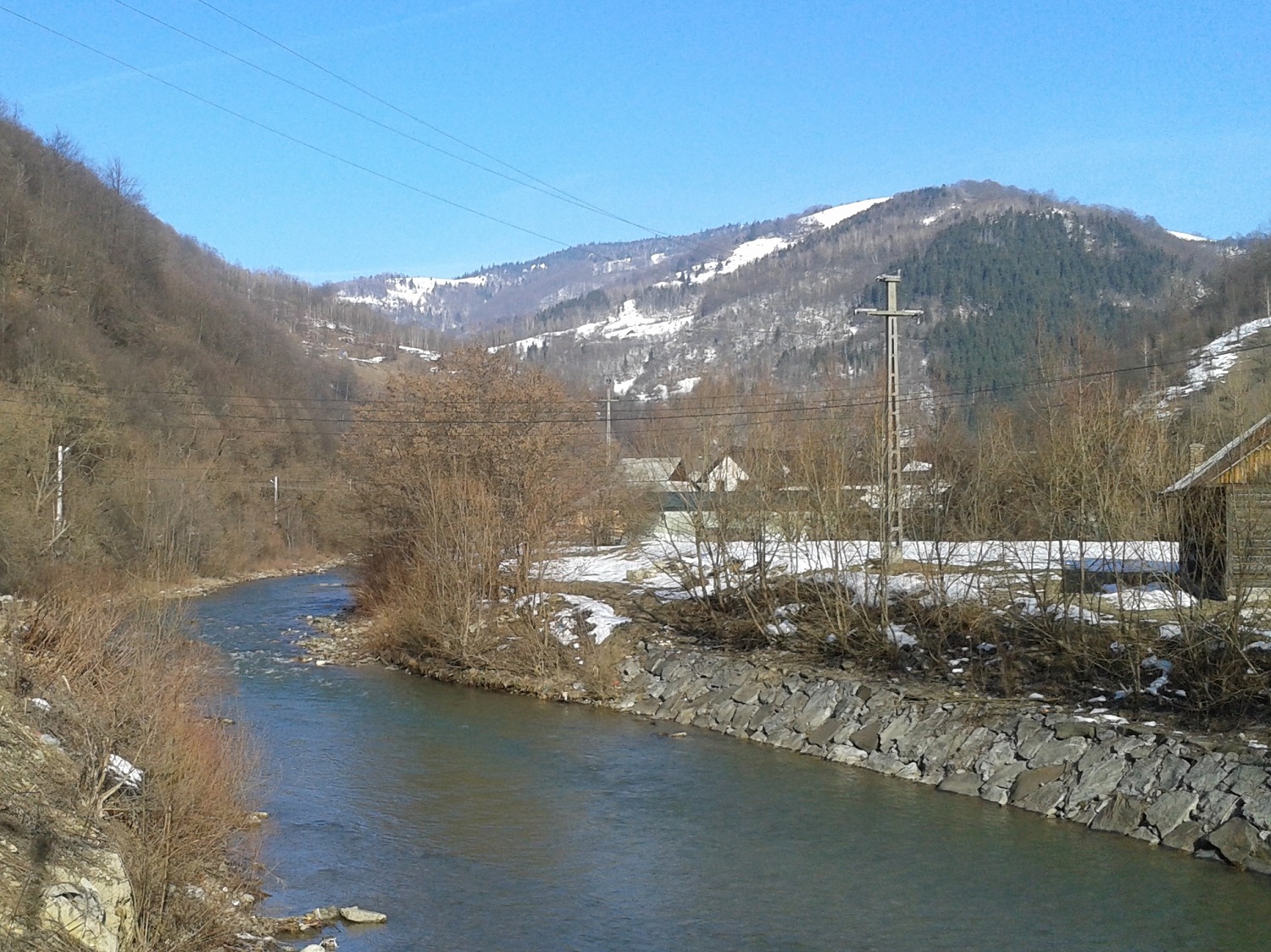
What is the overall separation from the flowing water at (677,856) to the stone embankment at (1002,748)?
43cm

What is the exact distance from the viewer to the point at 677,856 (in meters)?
14.1

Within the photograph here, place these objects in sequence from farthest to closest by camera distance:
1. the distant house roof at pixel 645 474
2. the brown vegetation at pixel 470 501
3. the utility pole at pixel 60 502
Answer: the distant house roof at pixel 645 474, the utility pole at pixel 60 502, the brown vegetation at pixel 470 501

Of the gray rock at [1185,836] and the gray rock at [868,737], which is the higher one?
the gray rock at [868,737]

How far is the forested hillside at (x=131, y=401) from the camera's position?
115 feet

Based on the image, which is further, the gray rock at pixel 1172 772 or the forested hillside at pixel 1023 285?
the forested hillside at pixel 1023 285

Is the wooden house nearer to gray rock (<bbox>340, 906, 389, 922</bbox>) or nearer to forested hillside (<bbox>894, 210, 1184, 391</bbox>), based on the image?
gray rock (<bbox>340, 906, 389, 922</bbox>)

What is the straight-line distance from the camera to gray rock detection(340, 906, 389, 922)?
37.5ft

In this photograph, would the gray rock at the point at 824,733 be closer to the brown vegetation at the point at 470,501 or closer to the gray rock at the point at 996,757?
the gray rock at the point at 996,757

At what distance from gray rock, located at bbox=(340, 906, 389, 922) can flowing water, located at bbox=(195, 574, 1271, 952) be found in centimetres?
14

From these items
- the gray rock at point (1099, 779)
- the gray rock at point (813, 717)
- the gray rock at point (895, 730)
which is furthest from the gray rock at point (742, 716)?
the gray rock at point (1099, 779)

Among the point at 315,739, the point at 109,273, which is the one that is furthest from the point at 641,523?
the point at 109,273

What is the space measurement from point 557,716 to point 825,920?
11229 mm

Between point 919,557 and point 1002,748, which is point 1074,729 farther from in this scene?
point 919,557

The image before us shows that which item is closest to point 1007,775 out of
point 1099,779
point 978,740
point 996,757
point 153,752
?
point 996,757
